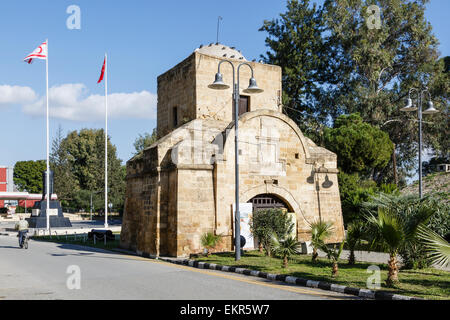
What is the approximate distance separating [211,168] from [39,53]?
19.1m

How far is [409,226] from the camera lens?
31.0ft

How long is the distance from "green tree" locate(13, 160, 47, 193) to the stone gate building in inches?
2594

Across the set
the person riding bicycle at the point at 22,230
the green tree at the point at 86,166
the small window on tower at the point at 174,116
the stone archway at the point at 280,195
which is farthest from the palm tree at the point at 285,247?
the green tree at the point at 86,166

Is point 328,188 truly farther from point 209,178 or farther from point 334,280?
point 334,280

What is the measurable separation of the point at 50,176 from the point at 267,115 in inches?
996

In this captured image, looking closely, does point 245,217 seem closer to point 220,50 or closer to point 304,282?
point 304,282

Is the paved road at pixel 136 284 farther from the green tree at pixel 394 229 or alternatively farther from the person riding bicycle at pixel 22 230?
the person riding bicycle at pixel 22 230

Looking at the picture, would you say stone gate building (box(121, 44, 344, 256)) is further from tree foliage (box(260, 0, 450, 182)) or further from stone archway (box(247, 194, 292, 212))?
tree foliage (box(260, 0, 450, 182))

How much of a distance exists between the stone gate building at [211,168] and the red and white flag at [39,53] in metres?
12.1

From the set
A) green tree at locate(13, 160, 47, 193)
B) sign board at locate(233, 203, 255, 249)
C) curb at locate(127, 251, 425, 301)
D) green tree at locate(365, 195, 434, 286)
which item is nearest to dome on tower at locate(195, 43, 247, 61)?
sign board at locate(233, 203, 255, 249)

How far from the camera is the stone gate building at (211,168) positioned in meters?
16.4

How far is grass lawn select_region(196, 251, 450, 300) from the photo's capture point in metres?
8.98

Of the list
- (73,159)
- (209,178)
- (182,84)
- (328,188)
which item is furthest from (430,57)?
(73,159)
